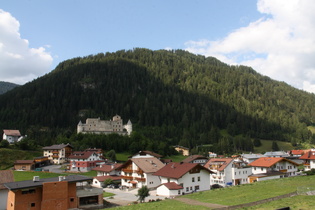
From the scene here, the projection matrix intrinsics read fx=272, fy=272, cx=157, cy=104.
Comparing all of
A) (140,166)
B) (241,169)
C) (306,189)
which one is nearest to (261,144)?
(241,169)

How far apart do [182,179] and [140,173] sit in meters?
12.1

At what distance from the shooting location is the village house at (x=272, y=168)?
60069 mm

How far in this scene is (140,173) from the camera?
58.2 metres

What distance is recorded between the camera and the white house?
57031 millimetres

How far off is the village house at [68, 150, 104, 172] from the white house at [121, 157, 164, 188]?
2613cm

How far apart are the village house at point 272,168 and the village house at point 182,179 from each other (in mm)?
14437

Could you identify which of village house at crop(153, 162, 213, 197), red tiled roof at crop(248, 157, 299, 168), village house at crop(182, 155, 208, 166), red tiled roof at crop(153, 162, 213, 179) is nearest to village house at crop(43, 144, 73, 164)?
village house at crop(182, 155, 208, 166)

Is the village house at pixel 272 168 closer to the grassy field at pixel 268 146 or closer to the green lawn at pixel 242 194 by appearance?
the green lawn at pixel 242 194

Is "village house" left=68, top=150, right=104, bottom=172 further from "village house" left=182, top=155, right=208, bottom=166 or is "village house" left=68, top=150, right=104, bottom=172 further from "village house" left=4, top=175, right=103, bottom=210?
"village house" left=4, top=175, right=103, bottom=210

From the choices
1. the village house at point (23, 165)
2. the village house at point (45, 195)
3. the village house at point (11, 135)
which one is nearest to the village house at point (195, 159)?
the village house at point (23, 165)

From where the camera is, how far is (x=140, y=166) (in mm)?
58594

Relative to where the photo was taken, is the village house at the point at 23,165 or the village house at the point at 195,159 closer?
the village house at the point at 23,165

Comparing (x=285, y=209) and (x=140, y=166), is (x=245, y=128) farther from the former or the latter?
(x=285, y=209)

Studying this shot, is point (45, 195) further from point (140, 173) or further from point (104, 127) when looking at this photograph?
point (104, 127)
